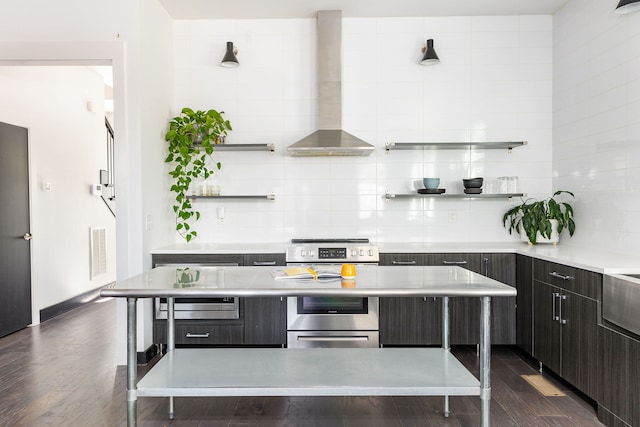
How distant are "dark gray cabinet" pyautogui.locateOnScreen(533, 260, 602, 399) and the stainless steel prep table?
3.01 feet

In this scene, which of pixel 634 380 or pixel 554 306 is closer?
pixel 634 380

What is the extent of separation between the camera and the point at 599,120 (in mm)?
3352

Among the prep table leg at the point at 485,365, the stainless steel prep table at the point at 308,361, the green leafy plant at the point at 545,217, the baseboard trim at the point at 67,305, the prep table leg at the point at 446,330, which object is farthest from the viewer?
the baseboard trim at the point at 67,305

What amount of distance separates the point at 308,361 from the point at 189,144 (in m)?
2.45

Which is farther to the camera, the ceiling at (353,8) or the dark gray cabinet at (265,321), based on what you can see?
the ceiling at (353,8)

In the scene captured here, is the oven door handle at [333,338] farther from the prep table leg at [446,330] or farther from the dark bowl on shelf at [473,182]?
the dark bowl on shelf at [473,182]

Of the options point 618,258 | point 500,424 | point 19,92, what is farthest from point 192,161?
point 618,258

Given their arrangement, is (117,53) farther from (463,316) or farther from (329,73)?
(463,316)

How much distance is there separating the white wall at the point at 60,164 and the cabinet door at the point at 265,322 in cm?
254

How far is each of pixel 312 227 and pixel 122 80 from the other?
6.96 ft

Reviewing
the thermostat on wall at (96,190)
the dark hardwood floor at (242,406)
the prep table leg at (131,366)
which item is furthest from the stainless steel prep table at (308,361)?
the thermostat on wall at (96,190)

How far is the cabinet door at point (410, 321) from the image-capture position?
3508mm

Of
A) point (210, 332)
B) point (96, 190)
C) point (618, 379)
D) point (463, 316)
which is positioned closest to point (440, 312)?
point (463, 316)

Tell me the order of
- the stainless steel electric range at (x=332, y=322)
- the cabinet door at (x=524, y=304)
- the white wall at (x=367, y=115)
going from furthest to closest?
the white wall at (x=367, y=115) → the stainless steel electric range at (x=332, y=322) → the cabinet door at (x=524, y=304)
